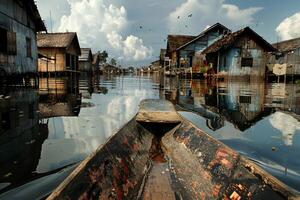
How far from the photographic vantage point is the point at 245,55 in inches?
937

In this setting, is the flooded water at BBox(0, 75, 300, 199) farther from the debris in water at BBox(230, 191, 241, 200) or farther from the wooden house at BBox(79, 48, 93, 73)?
the wooden house at BBox(79, 48, 93, 73)

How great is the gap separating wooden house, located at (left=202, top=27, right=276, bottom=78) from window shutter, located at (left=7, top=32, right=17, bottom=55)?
53.3ft

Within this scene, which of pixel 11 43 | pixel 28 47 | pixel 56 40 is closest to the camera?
pixel 11 43

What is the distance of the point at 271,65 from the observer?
25.8 meters

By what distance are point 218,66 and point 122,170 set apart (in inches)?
925

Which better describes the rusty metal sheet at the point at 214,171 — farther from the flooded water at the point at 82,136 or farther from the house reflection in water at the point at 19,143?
the house reflection in water at the point at 19,143

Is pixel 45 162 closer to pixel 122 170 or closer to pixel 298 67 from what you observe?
pixel 122 170

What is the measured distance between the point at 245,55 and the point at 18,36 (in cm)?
1875

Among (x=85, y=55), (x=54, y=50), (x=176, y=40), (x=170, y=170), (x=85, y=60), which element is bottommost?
(x=170, y=170)

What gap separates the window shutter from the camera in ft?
42.1

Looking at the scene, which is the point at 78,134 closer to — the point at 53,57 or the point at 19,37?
the point at 19,37

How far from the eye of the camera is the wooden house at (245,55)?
23.4m

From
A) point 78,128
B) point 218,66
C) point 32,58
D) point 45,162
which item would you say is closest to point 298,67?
point 218,66

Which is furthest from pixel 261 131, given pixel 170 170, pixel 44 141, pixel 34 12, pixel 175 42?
pixel 175 42
